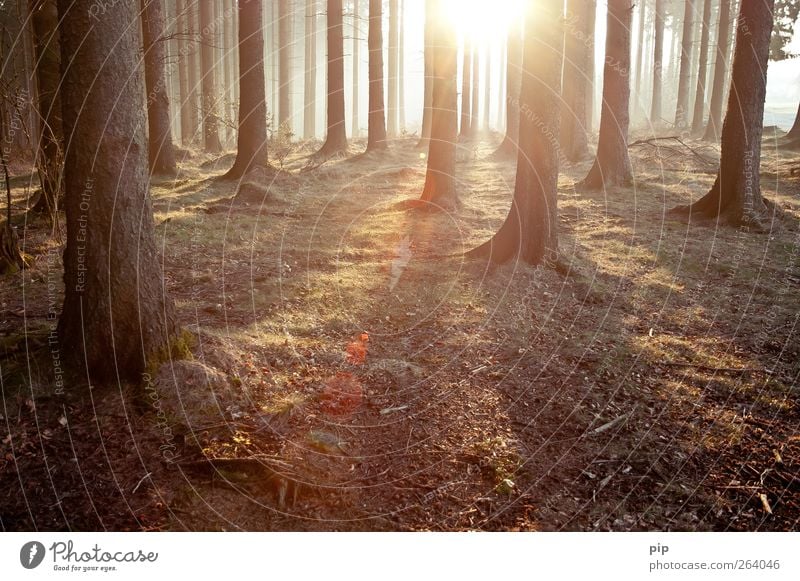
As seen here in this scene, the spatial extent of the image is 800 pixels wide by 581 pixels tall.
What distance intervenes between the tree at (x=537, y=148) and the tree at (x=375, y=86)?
12.9 m

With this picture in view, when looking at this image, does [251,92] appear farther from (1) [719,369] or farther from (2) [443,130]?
(1) [719,369]

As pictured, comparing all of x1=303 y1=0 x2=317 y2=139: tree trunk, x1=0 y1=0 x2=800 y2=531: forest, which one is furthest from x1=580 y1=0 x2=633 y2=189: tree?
x1=303 y1=0 x2=317 y2=139: tree trunk

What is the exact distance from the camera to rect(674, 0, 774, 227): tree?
1067cm

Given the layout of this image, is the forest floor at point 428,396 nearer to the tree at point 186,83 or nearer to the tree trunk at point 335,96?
the tree trunk at point 335,96

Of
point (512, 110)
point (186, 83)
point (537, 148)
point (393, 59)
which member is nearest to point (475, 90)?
point (393, 59)

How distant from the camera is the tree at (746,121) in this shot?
420 inches

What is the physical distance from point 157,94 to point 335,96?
23.4ft

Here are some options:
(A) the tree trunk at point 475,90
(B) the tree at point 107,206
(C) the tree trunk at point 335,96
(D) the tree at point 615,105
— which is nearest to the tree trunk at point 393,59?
(A) the tree trunk at point 475,90

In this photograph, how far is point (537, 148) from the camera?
8719 mm

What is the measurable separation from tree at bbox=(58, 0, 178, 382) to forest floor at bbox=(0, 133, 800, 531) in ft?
1.06

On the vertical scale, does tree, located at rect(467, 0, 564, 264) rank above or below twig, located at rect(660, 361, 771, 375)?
above

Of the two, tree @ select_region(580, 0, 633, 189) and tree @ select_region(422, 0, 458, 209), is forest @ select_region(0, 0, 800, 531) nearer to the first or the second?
tree @ select_region(422, 0, 458, 209)

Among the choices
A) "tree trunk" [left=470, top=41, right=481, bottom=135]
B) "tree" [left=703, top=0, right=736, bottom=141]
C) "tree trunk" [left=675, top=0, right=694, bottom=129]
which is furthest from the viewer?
"tree trunk" [left=470, top=41, right=481, bottom=135]

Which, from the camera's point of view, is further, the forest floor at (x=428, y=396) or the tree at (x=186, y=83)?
the tree at (x=186, y=83)
